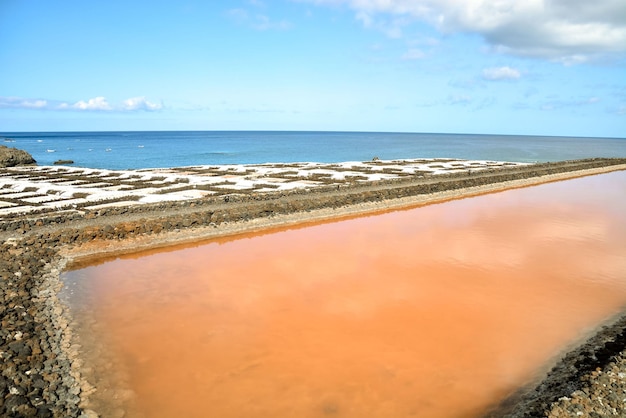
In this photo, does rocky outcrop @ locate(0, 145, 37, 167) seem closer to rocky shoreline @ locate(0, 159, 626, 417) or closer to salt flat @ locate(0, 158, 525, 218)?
salt flat @ locate(0, 158, 525, 218)

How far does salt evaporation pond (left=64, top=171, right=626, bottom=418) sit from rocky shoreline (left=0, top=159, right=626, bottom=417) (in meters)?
0.44

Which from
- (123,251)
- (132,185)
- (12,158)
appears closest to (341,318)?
(123,251)

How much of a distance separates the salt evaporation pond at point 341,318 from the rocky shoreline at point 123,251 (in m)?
0.44

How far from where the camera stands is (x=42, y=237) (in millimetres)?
14086

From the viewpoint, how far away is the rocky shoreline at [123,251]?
6.50 meters

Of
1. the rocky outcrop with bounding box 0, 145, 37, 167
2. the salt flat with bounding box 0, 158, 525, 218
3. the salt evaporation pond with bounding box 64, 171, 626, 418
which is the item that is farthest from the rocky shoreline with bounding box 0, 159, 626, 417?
the rocky outcrop with bounding box 0, 145, 37, 167

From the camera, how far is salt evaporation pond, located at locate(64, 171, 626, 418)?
6.99m

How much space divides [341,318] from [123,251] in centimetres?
804

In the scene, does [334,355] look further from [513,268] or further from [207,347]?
[513,268]

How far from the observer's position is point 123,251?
14.4 meters

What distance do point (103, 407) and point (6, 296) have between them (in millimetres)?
4770

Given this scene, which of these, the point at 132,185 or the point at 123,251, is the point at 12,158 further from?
the point at 123,251

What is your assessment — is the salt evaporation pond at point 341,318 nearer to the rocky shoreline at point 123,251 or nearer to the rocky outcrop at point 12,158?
the rocky shoreline at point 123,251

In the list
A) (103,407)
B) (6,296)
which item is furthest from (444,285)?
(6,296)
